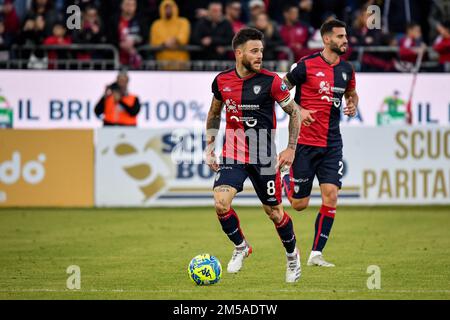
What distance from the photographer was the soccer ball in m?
9.58

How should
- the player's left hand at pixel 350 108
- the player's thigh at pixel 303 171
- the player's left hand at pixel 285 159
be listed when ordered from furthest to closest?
the player's thigh at pixel 303 171
the player's left hand at pixel 350 108
the player's left hand at pixel 285 159

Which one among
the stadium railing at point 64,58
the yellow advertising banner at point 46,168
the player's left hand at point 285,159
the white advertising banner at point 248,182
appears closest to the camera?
the player's left hand at point 285,159

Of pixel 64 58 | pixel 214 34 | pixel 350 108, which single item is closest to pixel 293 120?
pixel 350 108

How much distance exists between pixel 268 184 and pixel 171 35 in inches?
435

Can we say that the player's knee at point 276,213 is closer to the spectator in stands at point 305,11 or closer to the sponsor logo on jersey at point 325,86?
the sponsor logo on jersey at point 325,86

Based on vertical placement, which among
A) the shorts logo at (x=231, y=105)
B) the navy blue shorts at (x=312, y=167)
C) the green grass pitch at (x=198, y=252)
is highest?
the shorts logo at (x=231, y=105)

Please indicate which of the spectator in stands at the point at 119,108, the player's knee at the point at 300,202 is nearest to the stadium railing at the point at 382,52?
the spectator in stands at the point at 119,108

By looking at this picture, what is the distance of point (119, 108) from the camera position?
63.3 ft

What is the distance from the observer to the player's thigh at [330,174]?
37.9 feet

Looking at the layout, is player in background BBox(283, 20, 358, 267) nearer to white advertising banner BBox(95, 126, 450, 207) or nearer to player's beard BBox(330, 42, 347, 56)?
player's beard BBox(330, 42, 347, 56)

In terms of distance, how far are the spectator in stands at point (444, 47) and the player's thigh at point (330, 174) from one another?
9945 millimetres

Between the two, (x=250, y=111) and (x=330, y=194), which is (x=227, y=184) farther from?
(x=330, y=194)

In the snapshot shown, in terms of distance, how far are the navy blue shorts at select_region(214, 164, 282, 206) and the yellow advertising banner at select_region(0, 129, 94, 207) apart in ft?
28.6
